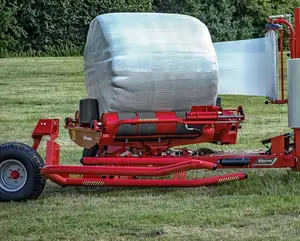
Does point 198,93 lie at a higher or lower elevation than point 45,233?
higher

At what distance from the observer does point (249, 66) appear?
8.68 metres

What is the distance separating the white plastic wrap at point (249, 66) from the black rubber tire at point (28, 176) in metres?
2.09

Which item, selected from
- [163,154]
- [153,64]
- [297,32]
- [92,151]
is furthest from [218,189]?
[92,151]

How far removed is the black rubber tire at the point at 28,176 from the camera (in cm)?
797

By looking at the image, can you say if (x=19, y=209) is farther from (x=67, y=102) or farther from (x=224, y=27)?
(x=224, y=27)

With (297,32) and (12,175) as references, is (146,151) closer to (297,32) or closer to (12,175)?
(12,175)

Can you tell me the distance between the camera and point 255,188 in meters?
8.17

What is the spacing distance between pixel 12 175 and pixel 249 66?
2.57 meters

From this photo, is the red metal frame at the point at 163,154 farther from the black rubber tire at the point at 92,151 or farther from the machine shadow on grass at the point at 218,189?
the black rubber tire at the point at 92,151

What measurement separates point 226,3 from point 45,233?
3032 cm

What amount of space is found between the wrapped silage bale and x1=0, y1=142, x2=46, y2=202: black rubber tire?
2.88 ft

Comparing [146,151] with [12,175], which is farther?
[146,151]

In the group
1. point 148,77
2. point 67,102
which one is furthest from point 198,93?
point 67,102

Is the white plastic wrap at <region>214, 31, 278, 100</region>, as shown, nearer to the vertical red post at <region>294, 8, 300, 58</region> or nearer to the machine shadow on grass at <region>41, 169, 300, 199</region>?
the vertical red post at <region>294, 8, 300, 58</region>
